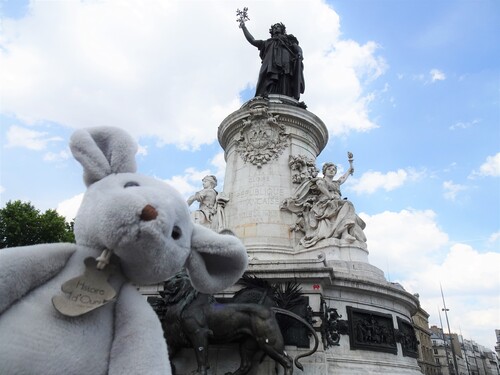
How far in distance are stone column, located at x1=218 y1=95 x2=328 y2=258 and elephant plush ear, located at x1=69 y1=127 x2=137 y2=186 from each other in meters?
7.50

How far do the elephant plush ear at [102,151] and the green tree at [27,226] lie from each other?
17969mm

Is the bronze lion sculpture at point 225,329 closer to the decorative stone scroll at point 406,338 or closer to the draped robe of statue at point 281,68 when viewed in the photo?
the decorative stone scroll at point 406,338

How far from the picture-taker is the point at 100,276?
7.56 ft

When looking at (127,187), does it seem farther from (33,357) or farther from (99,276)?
(33,357)

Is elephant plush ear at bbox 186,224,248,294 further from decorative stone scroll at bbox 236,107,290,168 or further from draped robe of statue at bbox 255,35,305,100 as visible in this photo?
draped robe of statue at bbox 255,35,305,100

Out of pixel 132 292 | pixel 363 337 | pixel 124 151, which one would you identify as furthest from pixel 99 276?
pixel 363 337

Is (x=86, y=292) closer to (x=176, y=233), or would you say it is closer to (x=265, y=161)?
(x=176, y=233)

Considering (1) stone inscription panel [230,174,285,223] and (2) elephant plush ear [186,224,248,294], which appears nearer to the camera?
(2) elephant plush ear [186,224,248,294]

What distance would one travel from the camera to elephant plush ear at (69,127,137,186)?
98.7 inches

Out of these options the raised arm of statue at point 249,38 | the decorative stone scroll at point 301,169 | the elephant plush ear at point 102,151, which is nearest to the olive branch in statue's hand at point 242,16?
the raised arm of statue at point 249,38

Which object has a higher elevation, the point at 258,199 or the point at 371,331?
the point at 258,199

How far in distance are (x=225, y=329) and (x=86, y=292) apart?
4.68 meters

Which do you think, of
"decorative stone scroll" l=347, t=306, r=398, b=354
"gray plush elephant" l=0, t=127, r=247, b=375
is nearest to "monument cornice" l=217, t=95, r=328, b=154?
"decorative stone scroll" l=347, t=306, r=398, b=354

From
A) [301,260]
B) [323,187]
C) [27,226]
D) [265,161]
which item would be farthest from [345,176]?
[27,226]
